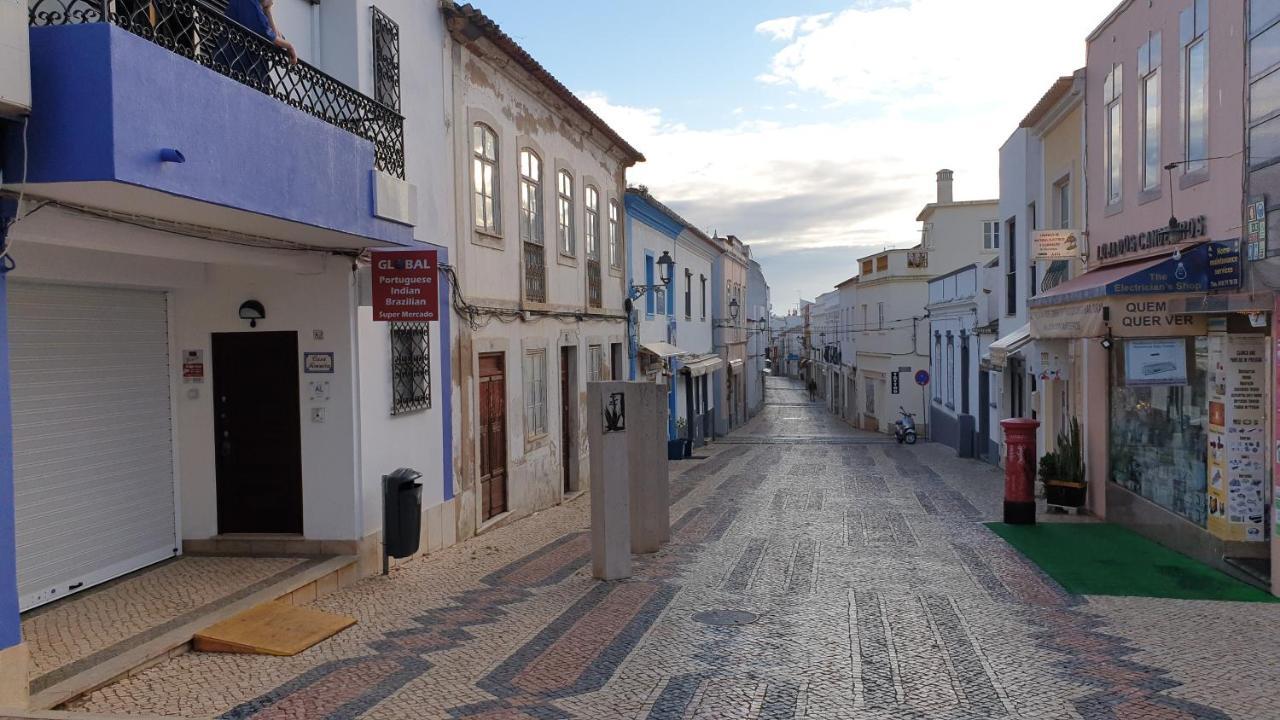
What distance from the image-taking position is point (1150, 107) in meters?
10.2

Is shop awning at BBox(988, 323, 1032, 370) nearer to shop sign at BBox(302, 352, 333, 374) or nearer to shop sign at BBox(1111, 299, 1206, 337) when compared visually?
shop sign at BBox(1111, 299, 1206, 337)

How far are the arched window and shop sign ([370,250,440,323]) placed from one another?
4.67m

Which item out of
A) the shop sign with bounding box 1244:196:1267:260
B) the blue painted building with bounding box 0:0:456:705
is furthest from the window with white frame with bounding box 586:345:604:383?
the shop sign with bounding box 1244:196:1267:260

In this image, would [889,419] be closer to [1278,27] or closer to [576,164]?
[576,164]

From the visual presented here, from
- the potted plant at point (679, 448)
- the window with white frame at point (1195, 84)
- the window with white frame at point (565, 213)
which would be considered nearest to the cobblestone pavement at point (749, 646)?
the window with white frame at point (1195, 84)

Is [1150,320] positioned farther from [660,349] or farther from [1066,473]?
[660,349]

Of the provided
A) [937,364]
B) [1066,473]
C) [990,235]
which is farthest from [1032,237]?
[990,235]

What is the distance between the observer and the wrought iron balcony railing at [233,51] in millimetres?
5160

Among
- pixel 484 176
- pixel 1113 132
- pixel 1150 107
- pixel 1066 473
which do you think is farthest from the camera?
pixel 1066 473

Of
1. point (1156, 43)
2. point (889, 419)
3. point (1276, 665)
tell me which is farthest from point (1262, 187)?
point (889, 419)

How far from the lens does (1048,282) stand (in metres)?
14.6

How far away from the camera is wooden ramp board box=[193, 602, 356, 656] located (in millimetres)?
5941

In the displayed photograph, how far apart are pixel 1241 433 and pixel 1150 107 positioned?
3.98 metres

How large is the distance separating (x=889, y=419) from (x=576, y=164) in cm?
2638
